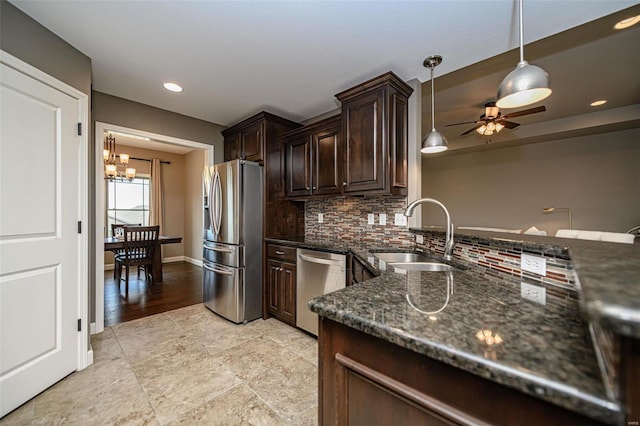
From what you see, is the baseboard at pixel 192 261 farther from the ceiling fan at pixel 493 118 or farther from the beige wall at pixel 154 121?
the ceiling fan at pixel 493 118

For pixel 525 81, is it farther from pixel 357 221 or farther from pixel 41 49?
pixel 41 49

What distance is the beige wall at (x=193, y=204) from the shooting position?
19.6ft

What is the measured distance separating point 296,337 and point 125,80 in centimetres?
307

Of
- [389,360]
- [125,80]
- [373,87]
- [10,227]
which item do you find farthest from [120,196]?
[389,360]

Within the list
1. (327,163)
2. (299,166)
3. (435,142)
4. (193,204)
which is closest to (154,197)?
(193,204)

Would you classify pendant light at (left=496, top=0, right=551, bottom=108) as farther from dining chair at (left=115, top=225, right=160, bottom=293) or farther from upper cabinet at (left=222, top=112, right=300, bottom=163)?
dining chair at (left=115, top=225, right=160, bottom=293)

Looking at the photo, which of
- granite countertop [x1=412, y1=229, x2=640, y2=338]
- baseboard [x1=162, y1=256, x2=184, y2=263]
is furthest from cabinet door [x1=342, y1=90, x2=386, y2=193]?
baseboard [x1=162, y1=256, x2=184, y2=263]

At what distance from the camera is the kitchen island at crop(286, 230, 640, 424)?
47 centimetres

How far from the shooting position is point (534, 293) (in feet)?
3.28

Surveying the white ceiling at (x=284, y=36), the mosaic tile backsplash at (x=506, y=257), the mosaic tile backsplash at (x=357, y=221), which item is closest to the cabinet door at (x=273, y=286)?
the mosaic tile backsplash at (x=357, y=221)

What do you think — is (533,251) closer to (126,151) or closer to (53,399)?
(53,399)

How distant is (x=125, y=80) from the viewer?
2523mm

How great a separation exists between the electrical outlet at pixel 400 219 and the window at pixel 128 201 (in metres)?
6.02

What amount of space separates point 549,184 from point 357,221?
→ 411cm
